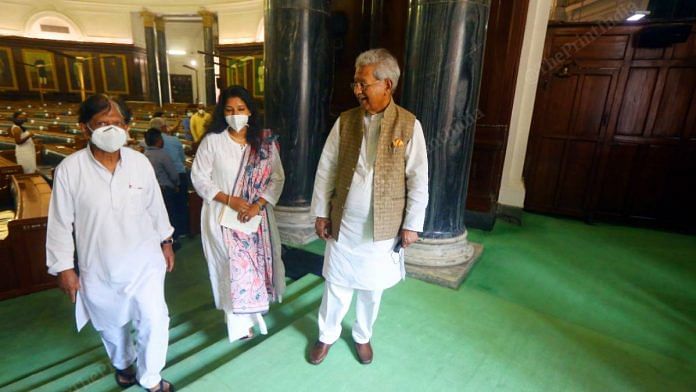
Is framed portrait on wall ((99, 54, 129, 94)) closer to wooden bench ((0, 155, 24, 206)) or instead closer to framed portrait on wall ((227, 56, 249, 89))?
framed portrait on wall ((227, 56, 249, 89))

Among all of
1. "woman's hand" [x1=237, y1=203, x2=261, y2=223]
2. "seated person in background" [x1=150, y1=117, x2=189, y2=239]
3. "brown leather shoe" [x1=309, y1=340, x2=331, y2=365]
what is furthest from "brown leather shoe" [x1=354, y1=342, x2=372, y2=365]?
"seated person in background" [x1=150, y1=117, x2=189, y2=239]

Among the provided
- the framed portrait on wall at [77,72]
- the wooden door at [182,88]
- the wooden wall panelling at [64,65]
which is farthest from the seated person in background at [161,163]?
the framed portrait on wall at [77,72]

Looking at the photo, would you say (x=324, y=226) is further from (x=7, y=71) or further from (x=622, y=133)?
(x=7, y=71)

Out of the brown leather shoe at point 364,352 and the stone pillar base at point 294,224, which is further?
the stone pillar base at point 294,224

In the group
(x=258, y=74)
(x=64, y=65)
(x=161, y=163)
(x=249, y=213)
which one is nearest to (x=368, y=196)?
(x=249, y=213)

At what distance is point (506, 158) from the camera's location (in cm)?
423

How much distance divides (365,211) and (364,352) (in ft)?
2.44

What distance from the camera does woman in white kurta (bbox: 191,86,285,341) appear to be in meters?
1.97

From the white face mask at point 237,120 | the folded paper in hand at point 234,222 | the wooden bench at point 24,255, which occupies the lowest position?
the wooden bench at point 24,255

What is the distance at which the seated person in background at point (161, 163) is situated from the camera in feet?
12.1

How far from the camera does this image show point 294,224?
363 centimetres

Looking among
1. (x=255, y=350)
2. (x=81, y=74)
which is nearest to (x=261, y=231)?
(x=255, y=350)

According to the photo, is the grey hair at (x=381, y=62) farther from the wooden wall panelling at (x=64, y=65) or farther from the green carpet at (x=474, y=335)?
the wooden wall panelling at (x=64, y=65)

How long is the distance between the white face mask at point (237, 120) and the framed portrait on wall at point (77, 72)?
18.4m
